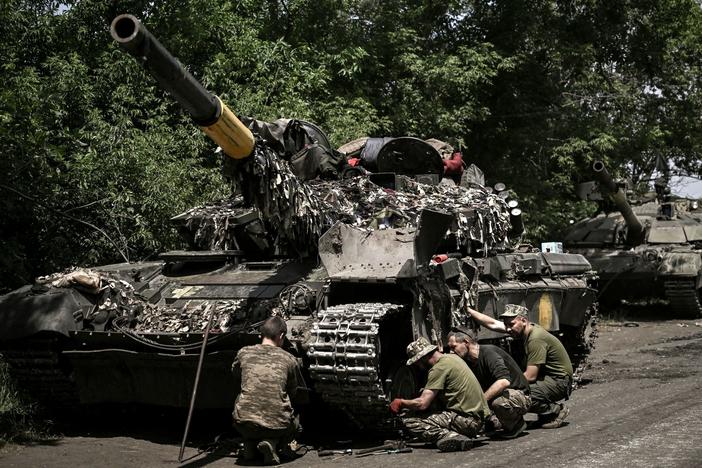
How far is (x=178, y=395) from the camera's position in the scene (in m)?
8.89

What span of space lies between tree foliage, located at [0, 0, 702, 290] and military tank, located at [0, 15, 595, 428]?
2469 millimetres

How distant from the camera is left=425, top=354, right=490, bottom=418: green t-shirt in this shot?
8273 mm

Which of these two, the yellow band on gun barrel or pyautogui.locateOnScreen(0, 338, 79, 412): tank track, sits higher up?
the yellow band on gun barrel

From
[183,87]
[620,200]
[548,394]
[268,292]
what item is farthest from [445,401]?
[620,200]

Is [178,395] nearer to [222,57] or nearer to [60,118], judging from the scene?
[60,118]

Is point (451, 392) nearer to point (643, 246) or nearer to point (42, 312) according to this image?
point (42, 312)

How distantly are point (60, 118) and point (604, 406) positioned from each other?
325 inches

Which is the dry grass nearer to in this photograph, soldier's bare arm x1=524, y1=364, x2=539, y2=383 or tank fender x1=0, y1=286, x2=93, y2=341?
tank fender x1=0, y1=286, x2=93, y2=341

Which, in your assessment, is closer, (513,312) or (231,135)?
(231,135)

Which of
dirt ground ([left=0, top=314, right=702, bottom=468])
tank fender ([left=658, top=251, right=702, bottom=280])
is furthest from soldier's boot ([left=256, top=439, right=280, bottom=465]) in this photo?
tank fender ([left=658, top=251, right=702, bottom=280])

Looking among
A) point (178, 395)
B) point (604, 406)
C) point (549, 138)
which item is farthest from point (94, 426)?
point (549, 138)

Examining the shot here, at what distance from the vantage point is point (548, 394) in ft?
29.8

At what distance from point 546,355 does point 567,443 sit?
137 cm

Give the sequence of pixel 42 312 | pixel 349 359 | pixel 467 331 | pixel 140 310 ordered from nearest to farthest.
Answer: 1. pixel 349 359
2. pixel 42 312
3. pixel 140 310
4. pixel 467 331
